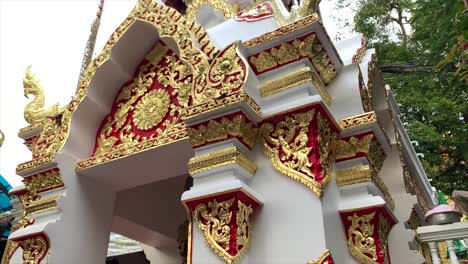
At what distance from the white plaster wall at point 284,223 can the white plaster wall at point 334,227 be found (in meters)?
0.09

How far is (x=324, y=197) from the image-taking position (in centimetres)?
295

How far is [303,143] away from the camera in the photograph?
119 inches

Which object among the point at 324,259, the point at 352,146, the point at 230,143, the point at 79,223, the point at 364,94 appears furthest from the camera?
the point at 79,223

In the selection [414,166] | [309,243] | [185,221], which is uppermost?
[414,166]

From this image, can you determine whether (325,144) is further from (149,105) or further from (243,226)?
(149,105)

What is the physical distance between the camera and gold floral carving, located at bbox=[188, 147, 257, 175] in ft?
9.87

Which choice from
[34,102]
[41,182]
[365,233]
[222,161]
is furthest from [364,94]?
[34,102]

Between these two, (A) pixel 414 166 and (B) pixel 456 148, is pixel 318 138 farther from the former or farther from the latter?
(B) pixel 456 148

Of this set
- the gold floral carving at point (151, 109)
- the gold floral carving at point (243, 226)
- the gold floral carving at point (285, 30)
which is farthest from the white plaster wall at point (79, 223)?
the gold floral carving at point (285, 30)

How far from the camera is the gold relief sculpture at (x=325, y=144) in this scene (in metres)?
3.00

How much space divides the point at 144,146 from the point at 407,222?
8.56 feet

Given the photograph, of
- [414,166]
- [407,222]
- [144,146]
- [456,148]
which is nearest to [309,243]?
[144,146]

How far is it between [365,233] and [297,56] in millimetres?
1361

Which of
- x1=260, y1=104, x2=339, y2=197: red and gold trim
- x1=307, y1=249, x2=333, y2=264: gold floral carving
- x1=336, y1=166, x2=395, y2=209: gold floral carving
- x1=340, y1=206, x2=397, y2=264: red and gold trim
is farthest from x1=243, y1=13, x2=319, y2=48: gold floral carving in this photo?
x1=307, y1=249, x2=333, y2=264: gold floral carving
